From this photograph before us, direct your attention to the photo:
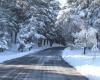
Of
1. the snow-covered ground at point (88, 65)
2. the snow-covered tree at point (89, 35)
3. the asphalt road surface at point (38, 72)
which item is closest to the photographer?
the asphalt road surface at point (38, 72)

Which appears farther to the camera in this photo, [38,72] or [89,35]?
[89,35]

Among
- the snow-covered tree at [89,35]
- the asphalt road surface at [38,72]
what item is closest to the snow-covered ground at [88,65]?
the asphalt road surface at [38,72]

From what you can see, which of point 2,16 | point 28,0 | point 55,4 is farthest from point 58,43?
point 2,16

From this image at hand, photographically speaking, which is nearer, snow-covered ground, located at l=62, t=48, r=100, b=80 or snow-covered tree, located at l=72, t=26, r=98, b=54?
snow-covered ground, located at l=62, t=48, r=100, b=80

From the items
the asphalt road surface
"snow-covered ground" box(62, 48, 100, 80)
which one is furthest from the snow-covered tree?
the asphalt road surface

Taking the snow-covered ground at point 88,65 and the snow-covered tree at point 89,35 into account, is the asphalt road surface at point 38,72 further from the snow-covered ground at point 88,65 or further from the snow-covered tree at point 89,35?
the snow-covered tree at point 89,35

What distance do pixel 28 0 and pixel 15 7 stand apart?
6.64m

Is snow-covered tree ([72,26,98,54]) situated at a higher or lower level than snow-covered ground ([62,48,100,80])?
higher

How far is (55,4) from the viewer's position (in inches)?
3841

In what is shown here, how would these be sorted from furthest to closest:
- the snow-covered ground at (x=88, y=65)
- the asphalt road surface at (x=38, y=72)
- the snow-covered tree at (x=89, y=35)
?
1. the snow-covered tree at (x=89, y=35)
2. the snow-covered ground at (x=88, y=65)
3. the asphalt road surface at (x=38, y=72)

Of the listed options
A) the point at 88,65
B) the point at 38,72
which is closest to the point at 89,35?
the point at 88,65

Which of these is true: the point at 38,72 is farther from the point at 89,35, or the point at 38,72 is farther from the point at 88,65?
the point at 89,35

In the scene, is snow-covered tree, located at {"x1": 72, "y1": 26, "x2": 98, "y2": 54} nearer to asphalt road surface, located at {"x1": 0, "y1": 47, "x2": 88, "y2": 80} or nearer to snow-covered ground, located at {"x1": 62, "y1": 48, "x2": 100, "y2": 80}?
snow-covered ground, located at {"x1": 62, "y1": 48, "x2": 100, "y2": 80}

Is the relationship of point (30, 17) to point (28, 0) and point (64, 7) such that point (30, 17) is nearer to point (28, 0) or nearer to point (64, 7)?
point (28, 0)
